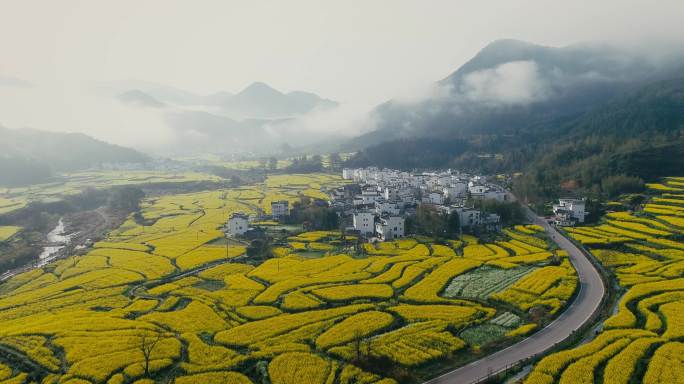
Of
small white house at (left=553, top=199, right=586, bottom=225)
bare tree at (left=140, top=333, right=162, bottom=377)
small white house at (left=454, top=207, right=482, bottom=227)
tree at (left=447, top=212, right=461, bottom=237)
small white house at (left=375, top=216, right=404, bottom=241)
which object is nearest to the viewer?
bare tree at (left=140, top=333, right=162, bottom=377)

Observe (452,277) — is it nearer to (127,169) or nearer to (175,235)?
(175,235)

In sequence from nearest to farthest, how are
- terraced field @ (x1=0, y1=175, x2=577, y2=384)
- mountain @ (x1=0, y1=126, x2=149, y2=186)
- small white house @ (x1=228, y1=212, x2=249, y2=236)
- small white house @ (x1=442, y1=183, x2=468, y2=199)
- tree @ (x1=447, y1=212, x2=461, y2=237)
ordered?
terraced field @ (x1=0, y1=175, x2=577, y2=384) < tree @ (x1=447, y1=212, x2=461, y2=237) < small white house @ (x1=228, y1=212, x2=249, y2=236) < small white house @ (x1=442, y1=183, x2=468, y2=199) < mountain @ (x1=0, y1=126, x2=149, y2=186)

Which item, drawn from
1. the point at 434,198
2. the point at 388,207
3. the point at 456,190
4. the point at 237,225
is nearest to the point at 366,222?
the point at 388,207

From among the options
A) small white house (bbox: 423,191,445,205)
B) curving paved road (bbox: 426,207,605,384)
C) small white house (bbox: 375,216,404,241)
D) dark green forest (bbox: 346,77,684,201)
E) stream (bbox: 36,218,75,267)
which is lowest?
stream (bbox: 36,218,75,267)

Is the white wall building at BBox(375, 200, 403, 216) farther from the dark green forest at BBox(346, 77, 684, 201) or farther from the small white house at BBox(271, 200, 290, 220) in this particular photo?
the dark green forest at BBox(346, 77, 684, 201)

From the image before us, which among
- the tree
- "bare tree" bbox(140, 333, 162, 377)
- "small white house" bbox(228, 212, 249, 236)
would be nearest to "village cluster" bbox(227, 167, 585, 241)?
"small white house" bbox(228, 212, 249, 236)

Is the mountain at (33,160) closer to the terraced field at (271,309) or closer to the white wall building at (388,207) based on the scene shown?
the terraced field at (271,309)
